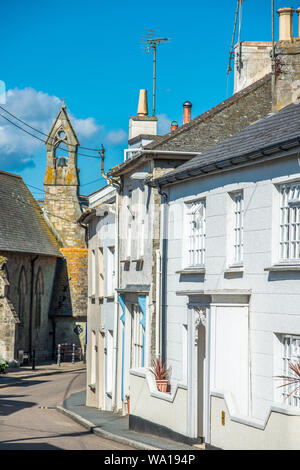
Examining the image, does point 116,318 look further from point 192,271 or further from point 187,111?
point 187,111

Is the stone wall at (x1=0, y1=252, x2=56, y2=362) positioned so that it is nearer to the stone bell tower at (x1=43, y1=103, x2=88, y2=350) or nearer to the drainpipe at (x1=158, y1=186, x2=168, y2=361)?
the stone bell tower at (x1=43, y1=103, x2=88, y2=350)

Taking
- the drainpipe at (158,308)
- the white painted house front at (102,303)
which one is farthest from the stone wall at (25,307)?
the drainpipe at (158,308)

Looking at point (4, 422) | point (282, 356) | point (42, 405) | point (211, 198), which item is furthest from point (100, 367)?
point (282, 356)

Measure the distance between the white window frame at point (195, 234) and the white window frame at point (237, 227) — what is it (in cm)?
136

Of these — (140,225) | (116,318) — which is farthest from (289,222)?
(116,318)

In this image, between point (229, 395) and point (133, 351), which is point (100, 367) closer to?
point (133, 351)

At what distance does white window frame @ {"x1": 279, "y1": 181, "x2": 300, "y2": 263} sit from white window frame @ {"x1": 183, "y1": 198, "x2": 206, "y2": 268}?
10.9 feet

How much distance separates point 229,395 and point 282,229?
3.09m

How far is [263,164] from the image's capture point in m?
14.8

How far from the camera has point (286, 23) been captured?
20.3 metres

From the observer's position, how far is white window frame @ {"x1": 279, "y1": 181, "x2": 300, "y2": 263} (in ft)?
45.4

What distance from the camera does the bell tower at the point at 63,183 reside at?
62.9 meters

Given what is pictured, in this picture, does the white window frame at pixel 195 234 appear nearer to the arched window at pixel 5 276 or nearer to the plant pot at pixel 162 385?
the plant pot at pixel 162 385
